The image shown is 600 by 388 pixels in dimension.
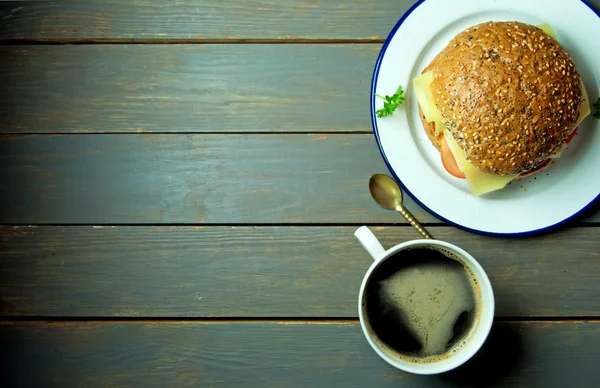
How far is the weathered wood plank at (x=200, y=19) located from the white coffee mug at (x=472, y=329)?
17.2 inches

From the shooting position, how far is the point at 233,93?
1.13m

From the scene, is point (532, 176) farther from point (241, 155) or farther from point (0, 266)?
point (0, 266)

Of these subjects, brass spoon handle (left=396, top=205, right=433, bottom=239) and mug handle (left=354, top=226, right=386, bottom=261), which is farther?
brass spoon handle (left=396, top=205, right=433, bottom=239)

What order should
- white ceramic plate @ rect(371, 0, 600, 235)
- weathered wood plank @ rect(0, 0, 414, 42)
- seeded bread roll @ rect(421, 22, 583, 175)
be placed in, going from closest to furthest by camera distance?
seeded bread roll @ rect(421, 22, 583, 175), white ceramic plate @ rect(371, 0, 600, 235), weathered wood plank @ rect(0, 0, 414, 42)

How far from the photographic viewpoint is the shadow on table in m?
1.09

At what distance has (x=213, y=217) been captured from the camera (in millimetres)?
1121

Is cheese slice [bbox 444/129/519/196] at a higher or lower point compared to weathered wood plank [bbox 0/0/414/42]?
lower

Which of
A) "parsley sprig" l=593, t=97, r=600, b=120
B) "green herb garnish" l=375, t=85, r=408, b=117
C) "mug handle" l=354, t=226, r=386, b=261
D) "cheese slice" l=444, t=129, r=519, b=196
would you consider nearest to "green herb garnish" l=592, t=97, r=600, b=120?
"parsley sprig" l=593, t=97, r=600, b=120

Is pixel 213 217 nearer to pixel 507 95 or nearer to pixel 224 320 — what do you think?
pixel 224 320

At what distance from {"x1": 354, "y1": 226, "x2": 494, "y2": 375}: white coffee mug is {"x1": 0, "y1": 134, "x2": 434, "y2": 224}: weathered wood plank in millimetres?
166

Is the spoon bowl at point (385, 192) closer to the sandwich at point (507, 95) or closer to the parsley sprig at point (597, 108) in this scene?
the sandwich at point (507, 95)

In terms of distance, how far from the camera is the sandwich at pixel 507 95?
0.92 m

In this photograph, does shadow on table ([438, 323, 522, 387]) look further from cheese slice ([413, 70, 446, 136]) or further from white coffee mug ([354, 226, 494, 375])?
cheese slice ([413, 70, 446, 136])

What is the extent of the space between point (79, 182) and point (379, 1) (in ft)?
2.31
